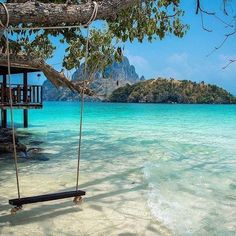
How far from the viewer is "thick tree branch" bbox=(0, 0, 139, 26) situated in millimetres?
4074

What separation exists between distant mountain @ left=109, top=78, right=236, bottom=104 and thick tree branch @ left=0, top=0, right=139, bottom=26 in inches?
5159

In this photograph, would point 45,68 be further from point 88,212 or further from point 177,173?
point 88,212

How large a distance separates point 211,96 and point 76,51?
12801 centimetres

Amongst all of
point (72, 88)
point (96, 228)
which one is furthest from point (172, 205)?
point (72, 88)

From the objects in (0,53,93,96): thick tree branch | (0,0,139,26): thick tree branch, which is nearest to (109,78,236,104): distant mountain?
(0,53,93,96): thick tree branch

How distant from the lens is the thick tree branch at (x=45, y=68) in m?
7.84

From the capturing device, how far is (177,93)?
13575cm

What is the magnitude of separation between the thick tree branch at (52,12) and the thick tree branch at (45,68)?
11.6 ft

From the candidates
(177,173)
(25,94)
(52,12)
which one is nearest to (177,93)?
(25,94)

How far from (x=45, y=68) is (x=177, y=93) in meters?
129

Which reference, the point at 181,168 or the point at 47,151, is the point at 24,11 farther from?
the point at 47,151

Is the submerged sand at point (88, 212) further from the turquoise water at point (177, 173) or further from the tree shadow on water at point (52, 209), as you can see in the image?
the turquoise water at point (177, 173)

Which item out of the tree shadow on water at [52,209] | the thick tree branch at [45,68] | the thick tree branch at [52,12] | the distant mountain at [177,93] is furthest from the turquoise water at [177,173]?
the distant mountain at [177,93]

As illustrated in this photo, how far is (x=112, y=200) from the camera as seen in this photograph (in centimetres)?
614
